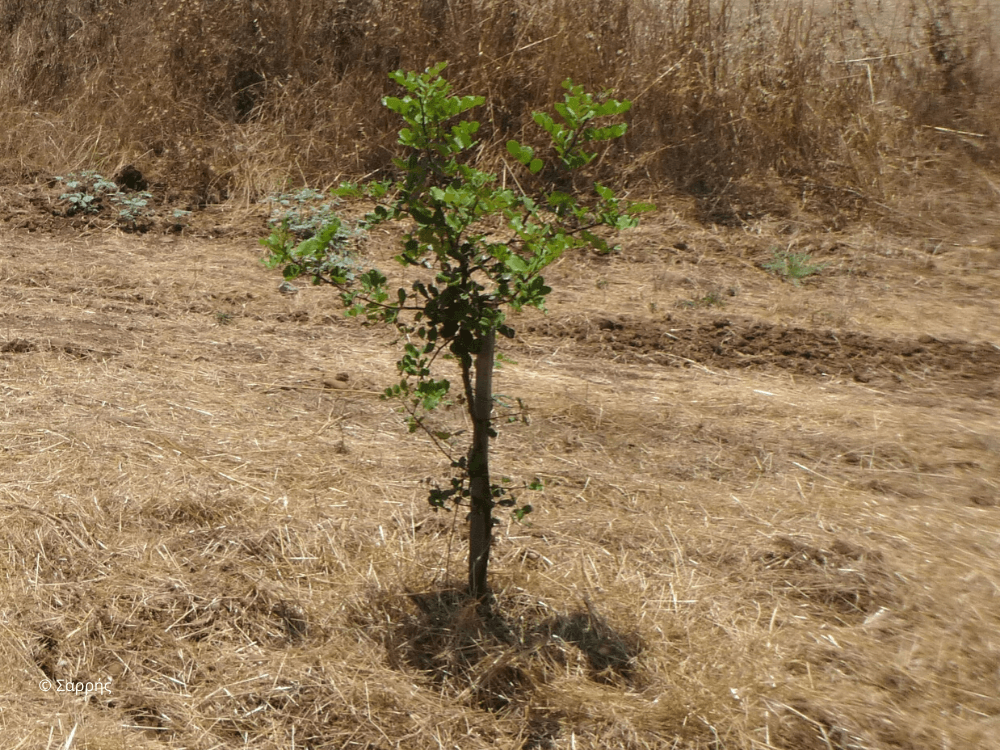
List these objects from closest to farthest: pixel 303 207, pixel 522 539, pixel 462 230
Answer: pixel 462 230, pixel 522 539, pixel 303 207

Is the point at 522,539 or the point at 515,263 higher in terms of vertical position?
the point at 515,263

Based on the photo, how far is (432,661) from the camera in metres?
3.15

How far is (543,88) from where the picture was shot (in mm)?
7930

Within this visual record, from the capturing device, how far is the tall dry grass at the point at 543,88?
25.6 ft

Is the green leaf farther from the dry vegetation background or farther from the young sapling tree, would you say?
the dry vegetation background

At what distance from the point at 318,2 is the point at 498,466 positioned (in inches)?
217

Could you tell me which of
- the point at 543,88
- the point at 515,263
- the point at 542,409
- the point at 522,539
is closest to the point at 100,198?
the point at 543,88

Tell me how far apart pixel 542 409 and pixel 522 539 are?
1083 mm

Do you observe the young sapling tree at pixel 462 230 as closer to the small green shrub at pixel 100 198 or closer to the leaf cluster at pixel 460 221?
the leaf cluster at pixel 460 221

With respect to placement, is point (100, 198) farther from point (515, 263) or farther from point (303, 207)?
point (515, 263)

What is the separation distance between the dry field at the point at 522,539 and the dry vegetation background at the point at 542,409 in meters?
0.01

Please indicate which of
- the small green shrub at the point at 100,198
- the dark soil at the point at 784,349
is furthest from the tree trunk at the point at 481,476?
the small green shrub at the point at 100,198

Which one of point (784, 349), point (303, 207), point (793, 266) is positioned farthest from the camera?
point (303, 207)

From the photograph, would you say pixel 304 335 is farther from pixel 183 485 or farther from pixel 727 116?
pixel 727 116
